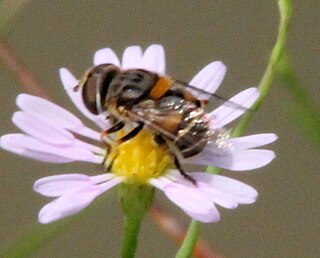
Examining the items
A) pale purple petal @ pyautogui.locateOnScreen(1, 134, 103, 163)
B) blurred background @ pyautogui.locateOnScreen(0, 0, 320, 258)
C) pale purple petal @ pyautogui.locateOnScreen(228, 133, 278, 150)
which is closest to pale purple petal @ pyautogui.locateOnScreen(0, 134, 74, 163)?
pale purple petal @ pyautogui.locateOnScreen(1, 134, 103, 163)

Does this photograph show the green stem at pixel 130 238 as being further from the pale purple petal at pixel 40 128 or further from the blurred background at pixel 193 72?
the blurred background at pixel 193 72

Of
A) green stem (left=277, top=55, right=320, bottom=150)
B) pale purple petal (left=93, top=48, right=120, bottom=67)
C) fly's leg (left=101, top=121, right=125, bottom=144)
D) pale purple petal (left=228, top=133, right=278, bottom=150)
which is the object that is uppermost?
pale purple petal (left=93, top=48, right=120, bottom=67)

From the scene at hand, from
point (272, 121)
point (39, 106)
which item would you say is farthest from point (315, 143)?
point (272, 121)

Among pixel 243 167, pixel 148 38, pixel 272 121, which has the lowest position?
pixel 272 121

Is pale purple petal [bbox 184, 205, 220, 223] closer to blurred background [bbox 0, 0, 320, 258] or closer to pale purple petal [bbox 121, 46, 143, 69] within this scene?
pale purple petal [bbox 121, 46, 143, 69]

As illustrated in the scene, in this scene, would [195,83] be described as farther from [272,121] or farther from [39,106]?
[272,121]

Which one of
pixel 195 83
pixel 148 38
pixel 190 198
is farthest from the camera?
pixel 148 38
